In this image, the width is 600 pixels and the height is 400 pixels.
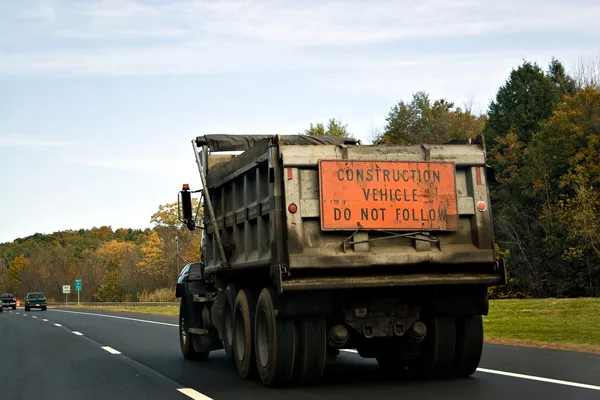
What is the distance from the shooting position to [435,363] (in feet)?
34.5

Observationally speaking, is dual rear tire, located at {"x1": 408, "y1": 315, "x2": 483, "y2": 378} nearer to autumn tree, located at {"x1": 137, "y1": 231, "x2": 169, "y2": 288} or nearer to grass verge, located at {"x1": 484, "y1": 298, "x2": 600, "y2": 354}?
grass verge, located at {"x1": 484, "y1": 298, "x2": 600, "y2": 354}

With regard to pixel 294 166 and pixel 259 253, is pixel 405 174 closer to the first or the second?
pixel 294 166

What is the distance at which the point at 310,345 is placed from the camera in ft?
32.1

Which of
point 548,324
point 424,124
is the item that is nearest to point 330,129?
point 424,124

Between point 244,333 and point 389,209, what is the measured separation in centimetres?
259

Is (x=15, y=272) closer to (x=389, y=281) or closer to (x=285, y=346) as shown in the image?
(x=285, y=346)

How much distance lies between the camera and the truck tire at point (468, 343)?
34.2ft

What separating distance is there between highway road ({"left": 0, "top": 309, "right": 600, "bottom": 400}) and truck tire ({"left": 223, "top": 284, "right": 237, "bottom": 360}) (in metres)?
0.43

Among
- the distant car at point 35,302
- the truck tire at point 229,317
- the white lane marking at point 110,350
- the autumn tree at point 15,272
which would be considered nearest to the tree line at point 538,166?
the distant car at point 35,302

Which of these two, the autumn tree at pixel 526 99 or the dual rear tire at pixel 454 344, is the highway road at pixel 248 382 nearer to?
the dual rear tire at pixel 454 344

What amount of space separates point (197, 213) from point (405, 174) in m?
5.62

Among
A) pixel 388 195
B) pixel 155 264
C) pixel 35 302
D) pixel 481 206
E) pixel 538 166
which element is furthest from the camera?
pixel 155 264

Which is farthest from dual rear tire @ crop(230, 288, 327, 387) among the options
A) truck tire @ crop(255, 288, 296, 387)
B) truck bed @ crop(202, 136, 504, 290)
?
truck bed @ crop(202, 136, 504, 290)

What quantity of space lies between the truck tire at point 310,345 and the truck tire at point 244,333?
1.03 m
